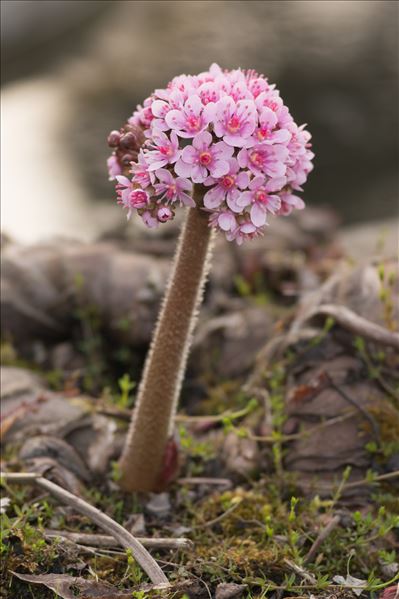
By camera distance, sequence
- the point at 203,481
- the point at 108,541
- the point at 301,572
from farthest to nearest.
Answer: the point at 203,481 → the point at 108,541 → the point at 301,572

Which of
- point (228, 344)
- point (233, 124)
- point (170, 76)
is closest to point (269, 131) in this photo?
point (233, 124)

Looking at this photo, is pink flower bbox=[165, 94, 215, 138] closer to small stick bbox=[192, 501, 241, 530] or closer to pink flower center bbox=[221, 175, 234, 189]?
pink flower center bbox=[221, 175, 234, 189]

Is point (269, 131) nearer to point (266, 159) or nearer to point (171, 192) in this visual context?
point (266, 159)

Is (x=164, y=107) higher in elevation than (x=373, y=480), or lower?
higher

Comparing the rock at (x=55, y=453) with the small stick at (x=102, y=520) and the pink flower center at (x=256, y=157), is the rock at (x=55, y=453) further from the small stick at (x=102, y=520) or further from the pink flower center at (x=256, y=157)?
the pink flower center at (x=256, y=157)

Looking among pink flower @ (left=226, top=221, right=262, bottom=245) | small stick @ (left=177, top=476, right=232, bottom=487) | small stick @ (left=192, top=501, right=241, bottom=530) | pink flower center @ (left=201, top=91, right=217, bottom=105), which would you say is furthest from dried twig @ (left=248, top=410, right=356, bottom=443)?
pink flower center @ (left=201, top=91, right=217, bottom=105)
